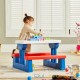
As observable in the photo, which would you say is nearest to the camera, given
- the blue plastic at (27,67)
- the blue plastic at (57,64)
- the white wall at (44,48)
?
the blue plastic at (27,67)

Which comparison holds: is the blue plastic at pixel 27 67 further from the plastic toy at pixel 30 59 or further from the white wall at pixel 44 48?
the white wall at pixel 44 48

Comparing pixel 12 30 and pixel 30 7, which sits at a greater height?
pixel 30 7

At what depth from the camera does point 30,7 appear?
17.8 feet

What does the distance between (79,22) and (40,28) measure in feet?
2.67

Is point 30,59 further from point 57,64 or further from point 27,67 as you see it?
point 57,64

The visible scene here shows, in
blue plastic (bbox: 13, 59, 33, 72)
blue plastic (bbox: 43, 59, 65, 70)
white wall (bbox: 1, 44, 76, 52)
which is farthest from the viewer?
white wall (bbox: 1, 44, 76, 52)

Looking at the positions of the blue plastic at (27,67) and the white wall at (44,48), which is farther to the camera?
the white wall at (44,48)

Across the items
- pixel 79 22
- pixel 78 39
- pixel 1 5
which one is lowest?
pixel 78 39

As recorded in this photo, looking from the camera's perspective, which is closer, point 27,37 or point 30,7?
point 27,37

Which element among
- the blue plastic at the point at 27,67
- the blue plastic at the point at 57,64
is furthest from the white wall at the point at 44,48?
the blue plastic at the point at 27,67

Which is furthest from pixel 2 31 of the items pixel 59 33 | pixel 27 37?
pixel 27 37

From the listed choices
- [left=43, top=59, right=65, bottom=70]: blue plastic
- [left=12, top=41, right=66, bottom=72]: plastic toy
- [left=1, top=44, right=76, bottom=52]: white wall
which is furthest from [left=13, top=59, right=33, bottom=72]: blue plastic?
[left=1, top=44, right=76, bottom=52]: white wall

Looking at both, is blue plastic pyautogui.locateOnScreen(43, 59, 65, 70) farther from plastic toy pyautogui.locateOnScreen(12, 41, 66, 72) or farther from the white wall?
the white wall

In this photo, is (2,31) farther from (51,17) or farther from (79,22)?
(79,22)
